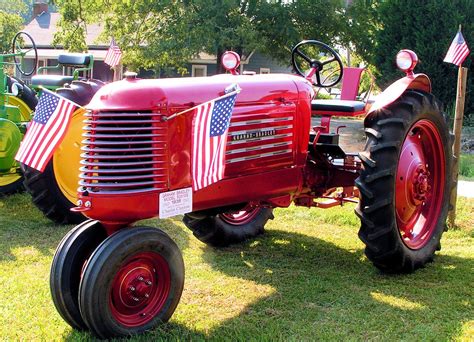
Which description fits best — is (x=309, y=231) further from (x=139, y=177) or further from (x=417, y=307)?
(x=139, y=177)

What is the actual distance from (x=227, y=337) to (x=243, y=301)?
0.68m

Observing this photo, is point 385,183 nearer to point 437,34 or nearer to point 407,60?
point 407,60

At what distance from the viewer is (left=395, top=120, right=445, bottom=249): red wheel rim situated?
188 inches

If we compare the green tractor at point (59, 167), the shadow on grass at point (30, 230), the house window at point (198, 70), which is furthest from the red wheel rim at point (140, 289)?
the house window at point (198, 70)

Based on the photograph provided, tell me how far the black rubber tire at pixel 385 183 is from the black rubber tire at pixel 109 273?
1.56m

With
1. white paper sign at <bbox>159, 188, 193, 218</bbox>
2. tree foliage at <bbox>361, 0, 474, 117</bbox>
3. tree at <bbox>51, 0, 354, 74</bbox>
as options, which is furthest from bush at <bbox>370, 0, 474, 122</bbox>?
white paper sign at <bbox>159, 188, 193, 218</bbox>

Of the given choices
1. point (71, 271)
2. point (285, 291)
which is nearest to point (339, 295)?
point (285, 291)

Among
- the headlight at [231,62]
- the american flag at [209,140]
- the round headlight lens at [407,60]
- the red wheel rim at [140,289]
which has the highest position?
the round headlight lens at [407,60]

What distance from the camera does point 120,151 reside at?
3.43 meters

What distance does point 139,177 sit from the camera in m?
3.47

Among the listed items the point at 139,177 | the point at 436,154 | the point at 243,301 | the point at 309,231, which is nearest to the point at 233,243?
the point at 309,231

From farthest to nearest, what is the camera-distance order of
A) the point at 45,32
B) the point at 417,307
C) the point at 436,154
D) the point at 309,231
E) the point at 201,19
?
the point at 45,32 → the point at 201,19 → the point at 309,231 → the point at 436,154 → the point at 417,307

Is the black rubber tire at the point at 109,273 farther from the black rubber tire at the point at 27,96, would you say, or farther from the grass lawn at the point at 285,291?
the black rubber tire at the point at 27,96

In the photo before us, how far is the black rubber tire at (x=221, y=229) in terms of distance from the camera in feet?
17.5
